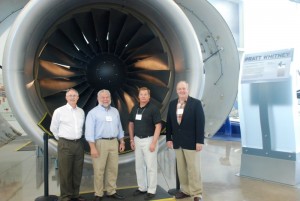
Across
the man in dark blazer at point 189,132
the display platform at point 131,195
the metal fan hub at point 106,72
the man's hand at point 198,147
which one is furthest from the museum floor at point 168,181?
the metal fan hub at point 106,72

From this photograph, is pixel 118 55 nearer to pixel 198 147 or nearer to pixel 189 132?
pixel 189 132

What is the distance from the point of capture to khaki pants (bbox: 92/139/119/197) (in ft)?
8.69

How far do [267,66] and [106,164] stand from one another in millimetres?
2041

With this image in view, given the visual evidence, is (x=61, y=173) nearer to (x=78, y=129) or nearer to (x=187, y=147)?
(x=78, y=129)

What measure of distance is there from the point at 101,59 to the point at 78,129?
119 cm

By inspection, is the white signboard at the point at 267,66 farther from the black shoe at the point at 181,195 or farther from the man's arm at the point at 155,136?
the black shoe at the point at 181,195

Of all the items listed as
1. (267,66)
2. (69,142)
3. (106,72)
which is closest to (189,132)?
(69,142)

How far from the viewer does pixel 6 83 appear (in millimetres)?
2367

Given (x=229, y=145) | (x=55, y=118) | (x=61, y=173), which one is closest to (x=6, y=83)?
(x=55, y=118)

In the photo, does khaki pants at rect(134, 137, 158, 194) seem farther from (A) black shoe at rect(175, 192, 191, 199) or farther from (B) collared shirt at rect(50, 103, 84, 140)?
(B) collared shirt at rect(50, 103, 84, 140)

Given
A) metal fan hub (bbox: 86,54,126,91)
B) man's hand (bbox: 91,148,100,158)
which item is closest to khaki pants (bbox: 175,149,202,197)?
man's hand (bbox: 91,148,100,158)

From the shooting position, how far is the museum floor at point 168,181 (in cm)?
292

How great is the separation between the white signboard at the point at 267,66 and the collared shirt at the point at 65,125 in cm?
203

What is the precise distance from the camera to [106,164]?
273 cm
